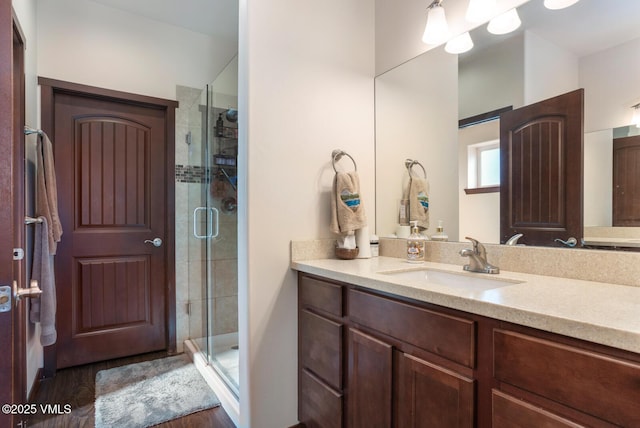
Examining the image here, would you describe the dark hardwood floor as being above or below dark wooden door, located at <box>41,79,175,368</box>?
below

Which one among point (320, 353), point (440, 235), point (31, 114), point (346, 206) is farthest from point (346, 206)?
point (31, 114)

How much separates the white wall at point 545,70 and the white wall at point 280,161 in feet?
3.00

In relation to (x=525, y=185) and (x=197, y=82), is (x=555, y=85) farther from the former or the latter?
(x=197, y=82)

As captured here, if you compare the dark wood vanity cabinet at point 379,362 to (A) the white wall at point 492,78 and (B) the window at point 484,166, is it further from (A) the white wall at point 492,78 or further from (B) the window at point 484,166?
(A) the white wall at point 492,78

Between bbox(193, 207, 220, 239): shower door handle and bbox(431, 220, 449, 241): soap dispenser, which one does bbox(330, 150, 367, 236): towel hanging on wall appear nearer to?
bbox(431, 220, 449, 241): soap dispenser

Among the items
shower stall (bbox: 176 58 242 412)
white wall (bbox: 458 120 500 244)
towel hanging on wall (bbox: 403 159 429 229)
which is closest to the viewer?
white wall (bbox: 458 120 500 244)

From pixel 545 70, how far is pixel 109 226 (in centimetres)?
295

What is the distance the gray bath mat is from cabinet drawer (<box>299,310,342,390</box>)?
0.80 m

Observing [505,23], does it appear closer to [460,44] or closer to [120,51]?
[460,44]

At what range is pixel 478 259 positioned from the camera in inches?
56.0

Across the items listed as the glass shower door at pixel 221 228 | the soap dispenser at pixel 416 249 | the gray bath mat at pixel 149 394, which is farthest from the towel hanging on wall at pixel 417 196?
the gray bath mat at pixel 149 394

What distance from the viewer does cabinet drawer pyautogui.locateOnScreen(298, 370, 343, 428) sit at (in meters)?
1.43

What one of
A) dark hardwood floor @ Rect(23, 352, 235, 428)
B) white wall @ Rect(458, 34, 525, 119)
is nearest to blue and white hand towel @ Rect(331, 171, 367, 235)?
white wall @ Rect(458, 34, 525, 119)

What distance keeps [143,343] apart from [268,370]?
1.60 m
